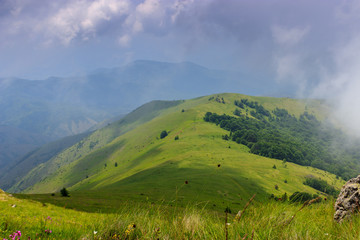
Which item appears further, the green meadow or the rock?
the rock

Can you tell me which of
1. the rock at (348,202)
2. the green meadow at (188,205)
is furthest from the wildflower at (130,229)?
the rock at (348,202)

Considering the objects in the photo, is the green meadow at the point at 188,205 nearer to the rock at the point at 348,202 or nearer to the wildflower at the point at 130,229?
the wildflower at the point at 130,229

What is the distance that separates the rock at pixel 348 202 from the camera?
19.8 ft

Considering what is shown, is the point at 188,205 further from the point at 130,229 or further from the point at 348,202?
the point at 348,202

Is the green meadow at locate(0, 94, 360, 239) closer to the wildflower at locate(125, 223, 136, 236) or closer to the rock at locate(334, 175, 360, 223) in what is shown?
the wildflower at locate(125, 223, 136, 236)

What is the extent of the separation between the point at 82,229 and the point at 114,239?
1.06 m

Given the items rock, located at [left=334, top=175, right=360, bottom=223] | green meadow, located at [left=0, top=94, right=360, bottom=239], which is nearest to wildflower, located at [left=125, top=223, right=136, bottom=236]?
green meadow, located at [left=0, top=94, right=360, bottom=239]

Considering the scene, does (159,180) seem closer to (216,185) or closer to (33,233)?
(216,185)

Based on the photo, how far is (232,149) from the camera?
19775cm

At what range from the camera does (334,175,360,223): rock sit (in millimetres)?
6027

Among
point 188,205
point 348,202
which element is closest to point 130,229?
point 188,205

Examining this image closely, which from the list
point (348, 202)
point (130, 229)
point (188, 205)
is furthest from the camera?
point (348, 202)

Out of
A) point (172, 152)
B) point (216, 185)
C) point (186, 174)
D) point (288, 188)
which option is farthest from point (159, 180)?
point (288, 188)

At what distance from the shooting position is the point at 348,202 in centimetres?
651
